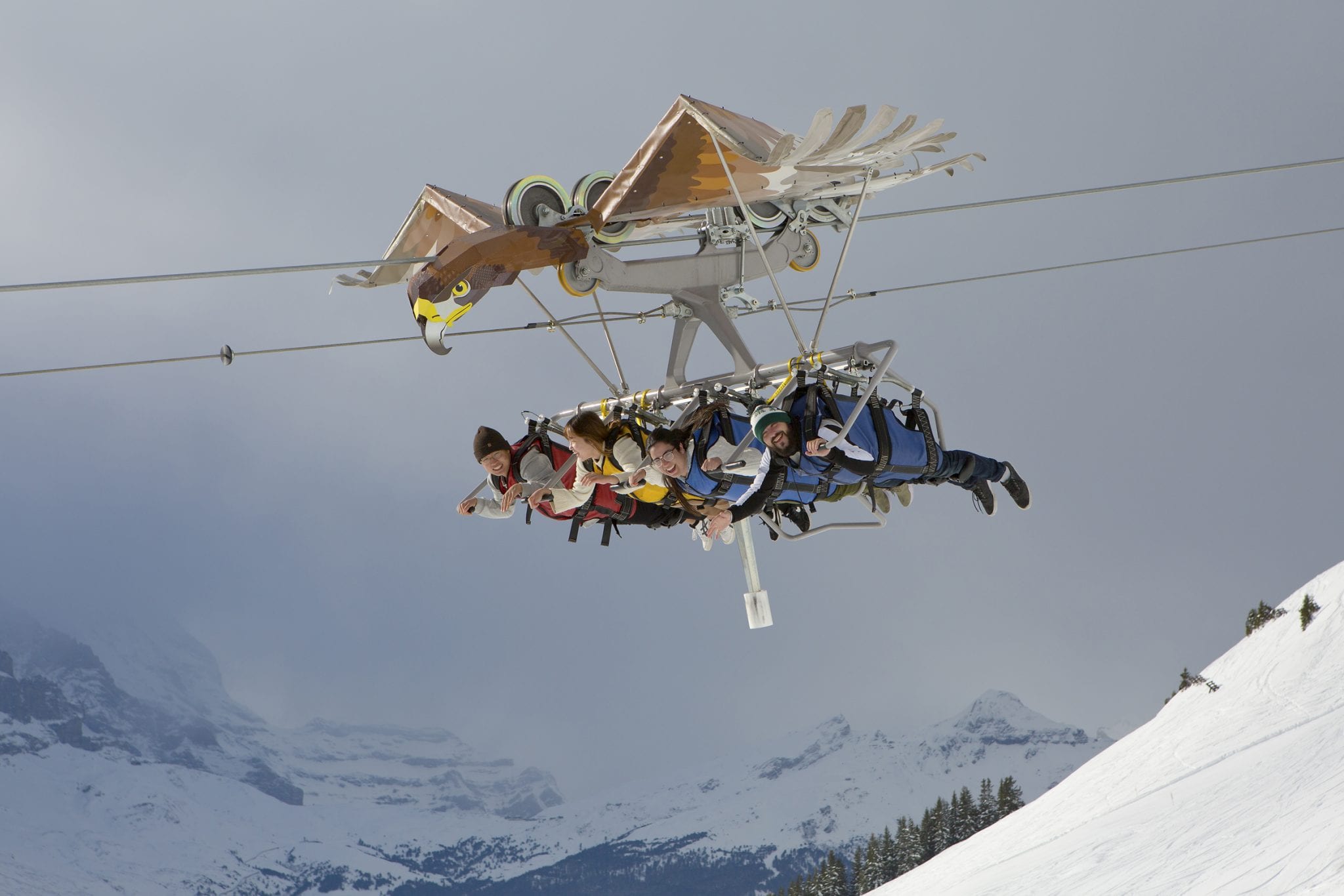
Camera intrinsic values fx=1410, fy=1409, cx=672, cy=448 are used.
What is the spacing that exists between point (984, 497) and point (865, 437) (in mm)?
2188

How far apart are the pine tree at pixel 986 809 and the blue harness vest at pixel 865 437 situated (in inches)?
1922

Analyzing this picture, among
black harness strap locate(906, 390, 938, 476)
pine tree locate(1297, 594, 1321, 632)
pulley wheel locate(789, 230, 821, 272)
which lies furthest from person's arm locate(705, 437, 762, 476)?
pine tree locate(1297, 594, 1321, 632)

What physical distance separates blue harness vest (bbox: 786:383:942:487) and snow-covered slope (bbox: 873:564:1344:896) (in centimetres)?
674

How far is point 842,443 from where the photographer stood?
1250 cm

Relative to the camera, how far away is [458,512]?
46.9 feet

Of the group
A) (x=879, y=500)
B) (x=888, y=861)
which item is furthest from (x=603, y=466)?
(x=888, y=861)

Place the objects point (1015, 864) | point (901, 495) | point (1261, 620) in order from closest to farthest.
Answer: point (901, 495) → point (1015, 864) → point (1261, 620)

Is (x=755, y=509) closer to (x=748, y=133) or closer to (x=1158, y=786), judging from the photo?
(x=748, y=133)

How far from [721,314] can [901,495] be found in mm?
2706

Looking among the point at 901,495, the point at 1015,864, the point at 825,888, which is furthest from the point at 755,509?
the point at 825,888

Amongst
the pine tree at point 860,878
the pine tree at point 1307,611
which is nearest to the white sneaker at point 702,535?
the pine tree at point 1307,611

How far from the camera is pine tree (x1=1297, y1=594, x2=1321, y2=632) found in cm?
4097

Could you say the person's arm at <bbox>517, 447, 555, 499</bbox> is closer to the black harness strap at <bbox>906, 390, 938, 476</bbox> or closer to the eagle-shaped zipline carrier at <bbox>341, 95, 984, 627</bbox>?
the eagle-shaped zipline carrier at <bbox>341, 95, 984, 627</bbox>

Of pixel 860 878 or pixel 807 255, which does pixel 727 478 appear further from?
pixel 860 878
